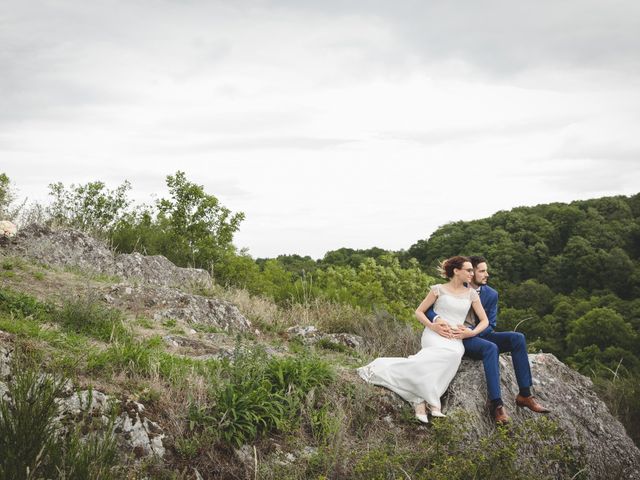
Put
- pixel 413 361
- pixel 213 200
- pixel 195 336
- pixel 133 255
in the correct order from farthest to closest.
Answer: pixel 213 200 < pixel 133 255 < pixel 195 336 < pixel 413 361

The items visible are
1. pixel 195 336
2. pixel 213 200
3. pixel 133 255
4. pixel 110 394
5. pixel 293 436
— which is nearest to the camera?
pixel 110 394

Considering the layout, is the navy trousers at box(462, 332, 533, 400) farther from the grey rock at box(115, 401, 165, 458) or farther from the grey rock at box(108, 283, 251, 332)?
the grey rock at box(108, 283, 251, 332)

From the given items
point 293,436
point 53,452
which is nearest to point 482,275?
point 293,436

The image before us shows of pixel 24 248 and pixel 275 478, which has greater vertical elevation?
pixel 24 248

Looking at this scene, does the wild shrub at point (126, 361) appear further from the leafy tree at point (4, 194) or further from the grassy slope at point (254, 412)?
the leafy tree at point (4, 194)

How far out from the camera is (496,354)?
627cm

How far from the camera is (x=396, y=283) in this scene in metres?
30.6

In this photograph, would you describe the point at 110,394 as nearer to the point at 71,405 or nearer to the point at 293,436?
the point at 71,405

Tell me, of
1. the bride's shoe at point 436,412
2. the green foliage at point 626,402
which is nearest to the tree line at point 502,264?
the green foliage at point 626,402

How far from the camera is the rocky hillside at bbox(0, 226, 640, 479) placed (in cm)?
462

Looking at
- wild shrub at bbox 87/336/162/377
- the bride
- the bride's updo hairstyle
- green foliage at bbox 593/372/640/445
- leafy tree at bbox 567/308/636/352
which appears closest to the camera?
wild shrub at bbox 87/336/162/377

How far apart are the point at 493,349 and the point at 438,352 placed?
63cm

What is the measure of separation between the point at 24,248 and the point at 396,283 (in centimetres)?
2167

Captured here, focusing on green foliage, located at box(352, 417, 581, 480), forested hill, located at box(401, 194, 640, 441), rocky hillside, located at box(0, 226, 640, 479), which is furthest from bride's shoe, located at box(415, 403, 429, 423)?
forested hill, located at box(401, 194, 640, 441)
